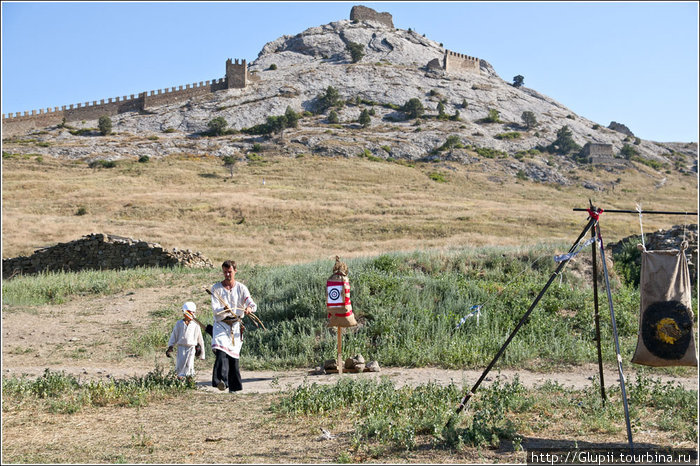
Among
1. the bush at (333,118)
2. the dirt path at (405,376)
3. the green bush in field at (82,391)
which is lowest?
the dirt path at (405,376)

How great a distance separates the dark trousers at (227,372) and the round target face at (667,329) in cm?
506

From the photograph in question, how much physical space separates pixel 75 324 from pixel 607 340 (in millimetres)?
10900

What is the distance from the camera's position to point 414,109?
86.9m

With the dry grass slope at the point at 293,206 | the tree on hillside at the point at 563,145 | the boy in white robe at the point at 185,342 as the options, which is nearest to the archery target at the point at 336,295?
the boy in white robe at the point at 185,342

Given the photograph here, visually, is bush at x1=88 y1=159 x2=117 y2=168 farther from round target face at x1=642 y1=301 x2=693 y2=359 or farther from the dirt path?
round target face at x1=642 y1=301 x2=693 y2=359

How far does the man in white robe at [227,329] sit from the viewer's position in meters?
8.02

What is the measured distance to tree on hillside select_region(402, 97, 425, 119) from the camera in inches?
3415

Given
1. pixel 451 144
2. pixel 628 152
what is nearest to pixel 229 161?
pixel 451 144

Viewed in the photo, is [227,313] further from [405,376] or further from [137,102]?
[137,102]

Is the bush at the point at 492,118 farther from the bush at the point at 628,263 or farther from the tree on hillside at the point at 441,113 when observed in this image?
the bush at the point at 628,263

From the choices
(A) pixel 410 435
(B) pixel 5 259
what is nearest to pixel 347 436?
(A) pixel 410 435

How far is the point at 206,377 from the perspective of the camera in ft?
31.1

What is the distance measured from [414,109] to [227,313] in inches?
3220

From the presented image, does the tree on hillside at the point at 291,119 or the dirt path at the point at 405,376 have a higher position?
the tree on hillside at the point at 291,119
